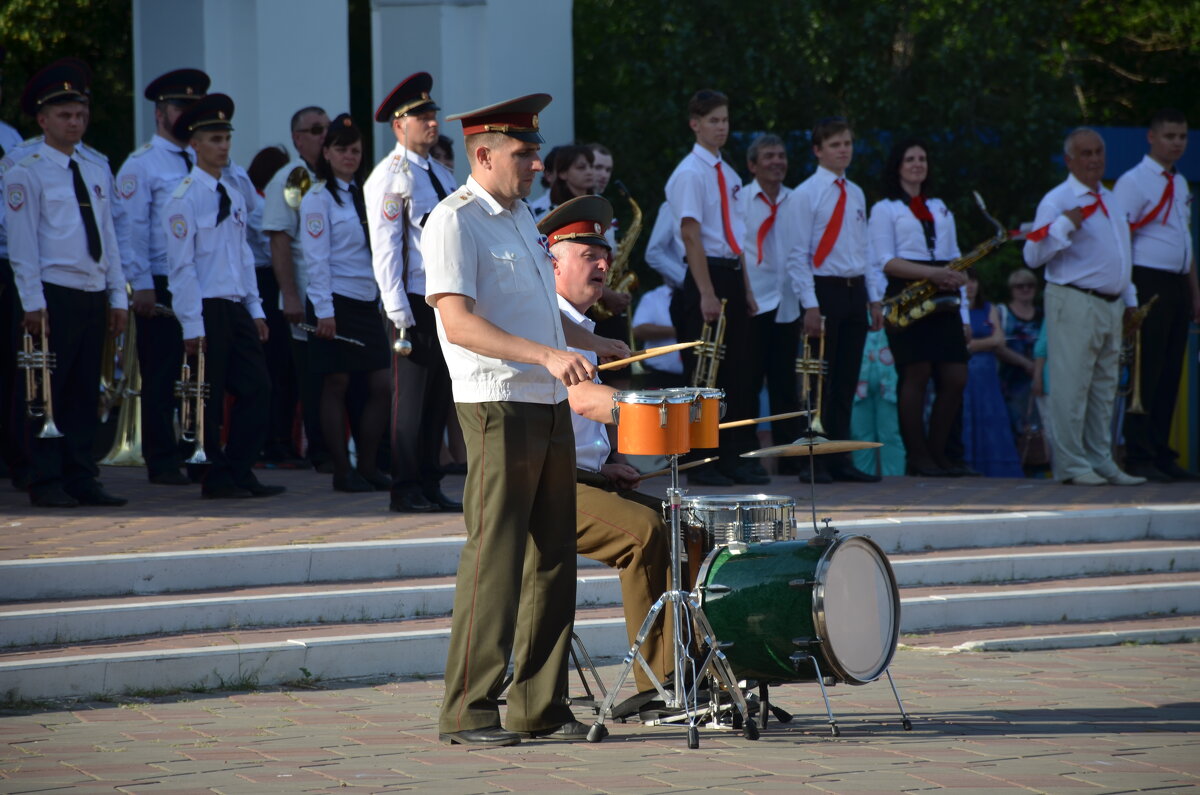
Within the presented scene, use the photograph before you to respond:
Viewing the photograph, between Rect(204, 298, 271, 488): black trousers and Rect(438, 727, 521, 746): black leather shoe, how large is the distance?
439 cm

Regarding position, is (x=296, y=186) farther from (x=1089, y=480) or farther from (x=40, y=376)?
(x=1089, y=480)

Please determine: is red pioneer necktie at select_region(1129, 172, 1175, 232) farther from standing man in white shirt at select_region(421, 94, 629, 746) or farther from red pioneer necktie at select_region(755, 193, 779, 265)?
standing man in white shirt at select_region(421, 94, 629, 746)

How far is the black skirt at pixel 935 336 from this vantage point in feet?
37.1

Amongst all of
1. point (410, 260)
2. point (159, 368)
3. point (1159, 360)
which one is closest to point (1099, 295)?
point (1159, 360)

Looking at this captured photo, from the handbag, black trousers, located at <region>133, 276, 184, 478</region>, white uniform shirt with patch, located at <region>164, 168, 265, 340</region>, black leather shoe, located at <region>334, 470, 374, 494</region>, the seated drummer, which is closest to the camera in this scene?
the seated drummer

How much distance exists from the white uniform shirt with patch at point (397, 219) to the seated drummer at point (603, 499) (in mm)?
2547

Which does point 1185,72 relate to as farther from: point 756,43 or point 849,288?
point 849,288

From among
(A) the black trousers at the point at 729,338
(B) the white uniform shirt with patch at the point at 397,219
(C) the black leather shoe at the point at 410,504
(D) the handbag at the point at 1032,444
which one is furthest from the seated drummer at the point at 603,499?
(D) the handbag at the point at 1032,444

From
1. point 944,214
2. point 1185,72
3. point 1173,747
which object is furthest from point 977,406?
point 1185,72

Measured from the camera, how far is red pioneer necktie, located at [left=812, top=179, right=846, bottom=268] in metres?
10.8

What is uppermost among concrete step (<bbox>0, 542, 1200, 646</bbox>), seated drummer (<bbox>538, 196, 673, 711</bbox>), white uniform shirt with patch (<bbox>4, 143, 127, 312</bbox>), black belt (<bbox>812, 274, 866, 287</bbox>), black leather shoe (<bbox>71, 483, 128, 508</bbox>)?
white uniform shirt with patch (<bbox>4, 143, 127, 312</bbox>)

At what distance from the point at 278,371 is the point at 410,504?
9.84 feet

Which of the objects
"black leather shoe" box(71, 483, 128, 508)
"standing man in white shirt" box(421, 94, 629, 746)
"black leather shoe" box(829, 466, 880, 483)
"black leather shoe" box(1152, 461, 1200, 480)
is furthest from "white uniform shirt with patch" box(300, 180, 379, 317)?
"black leather shoe" box(1152, 461, 1200, 480)

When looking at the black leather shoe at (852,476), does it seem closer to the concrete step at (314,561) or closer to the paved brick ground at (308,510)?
the paved brick ground at (308,510)
